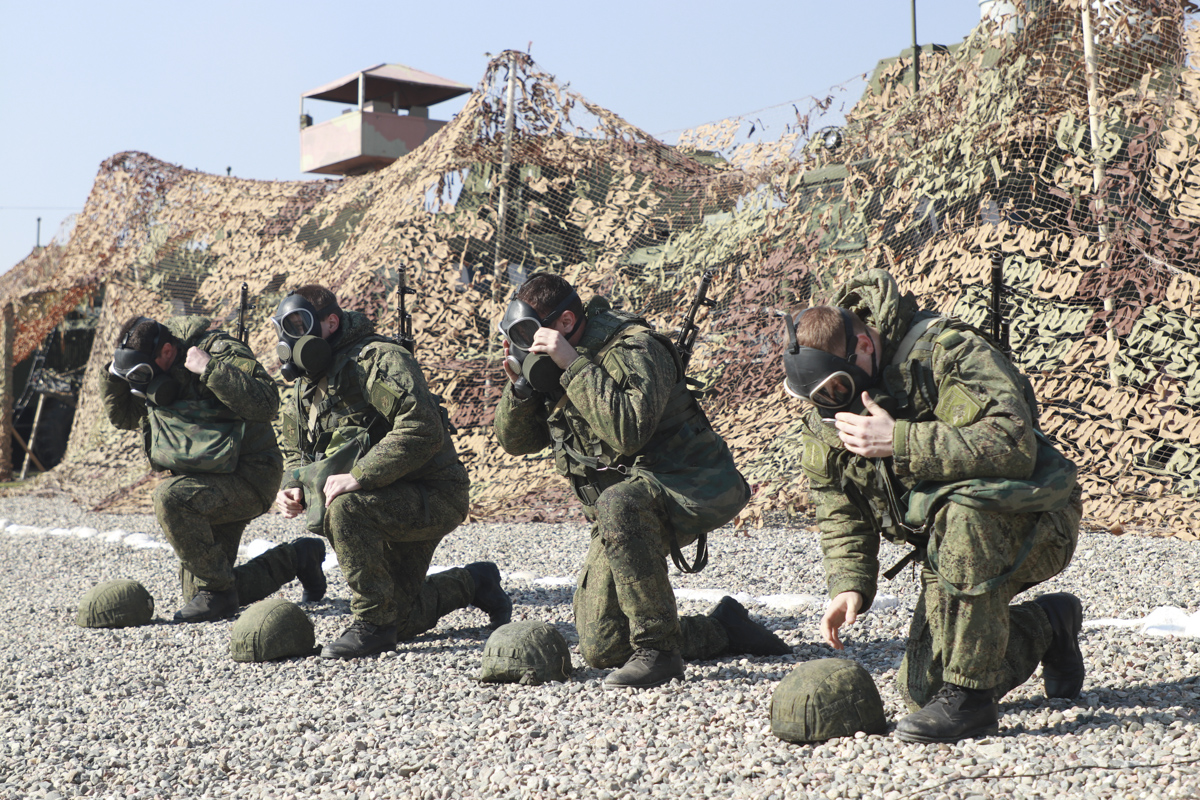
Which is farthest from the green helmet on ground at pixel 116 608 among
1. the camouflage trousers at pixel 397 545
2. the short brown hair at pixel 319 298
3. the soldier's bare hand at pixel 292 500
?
the short brown hair at pixel 319 298

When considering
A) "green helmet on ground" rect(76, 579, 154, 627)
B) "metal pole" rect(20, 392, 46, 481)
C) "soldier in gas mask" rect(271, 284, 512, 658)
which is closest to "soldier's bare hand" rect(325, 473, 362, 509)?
"soldier in gas mask" rect(271, 284, 512, 658)

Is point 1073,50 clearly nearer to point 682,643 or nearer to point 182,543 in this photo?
point 682,643

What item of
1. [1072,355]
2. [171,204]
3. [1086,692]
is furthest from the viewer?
[171,204]

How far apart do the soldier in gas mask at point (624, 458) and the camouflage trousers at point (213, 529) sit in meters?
2.11

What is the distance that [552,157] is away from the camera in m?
10.2

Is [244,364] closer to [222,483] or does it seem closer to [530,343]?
[222,483]

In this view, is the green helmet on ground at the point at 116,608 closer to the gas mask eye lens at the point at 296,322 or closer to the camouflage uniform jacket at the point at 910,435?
the gas mask eye lens at the point at 296,322

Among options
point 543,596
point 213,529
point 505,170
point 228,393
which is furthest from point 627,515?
point 505,170

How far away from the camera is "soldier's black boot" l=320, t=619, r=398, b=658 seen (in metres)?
4.25

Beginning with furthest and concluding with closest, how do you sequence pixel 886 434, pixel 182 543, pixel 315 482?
pixel 182 543 < pixel 315 482 < pixel 886 434

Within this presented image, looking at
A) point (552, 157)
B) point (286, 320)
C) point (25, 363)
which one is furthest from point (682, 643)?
point (25, 363)

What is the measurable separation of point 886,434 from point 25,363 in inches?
692

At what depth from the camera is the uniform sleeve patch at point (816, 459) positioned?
3006 millimetres

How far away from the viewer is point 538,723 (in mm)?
3221
